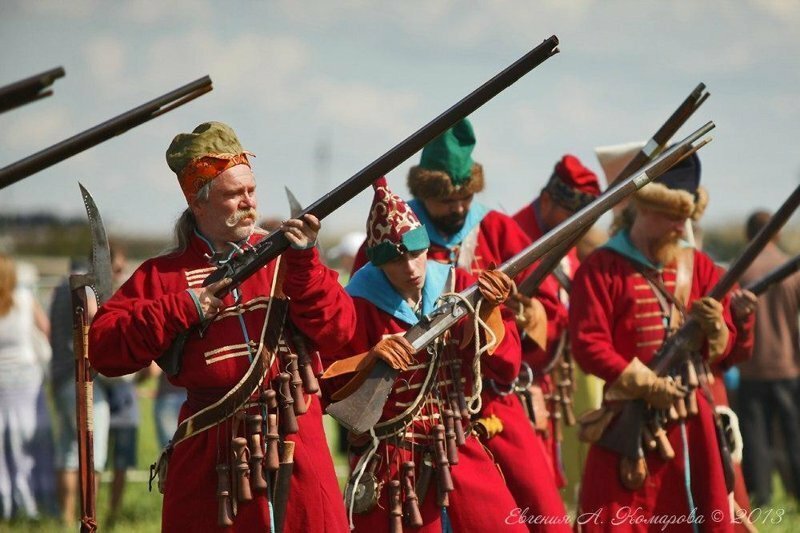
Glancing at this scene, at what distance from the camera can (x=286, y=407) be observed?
5.52 m

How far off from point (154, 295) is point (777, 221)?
3.66m

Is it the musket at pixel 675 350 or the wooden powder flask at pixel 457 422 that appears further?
the musket at pixel 675 350

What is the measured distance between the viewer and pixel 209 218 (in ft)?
18.6

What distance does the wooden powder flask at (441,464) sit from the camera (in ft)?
20.0

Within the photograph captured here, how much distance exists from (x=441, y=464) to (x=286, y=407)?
2.98ft

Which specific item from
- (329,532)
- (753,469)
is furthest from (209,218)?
(753,469)

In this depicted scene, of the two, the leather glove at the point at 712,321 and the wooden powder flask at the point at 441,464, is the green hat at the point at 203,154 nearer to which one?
the wooden powder flask at the point at 441,464

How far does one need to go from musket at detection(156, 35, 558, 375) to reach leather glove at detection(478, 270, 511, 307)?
72 cm

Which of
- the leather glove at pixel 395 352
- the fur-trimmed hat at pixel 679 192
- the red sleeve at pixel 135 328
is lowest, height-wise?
the leather glove at pixel 395 352

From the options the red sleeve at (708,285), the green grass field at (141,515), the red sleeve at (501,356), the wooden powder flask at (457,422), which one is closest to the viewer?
the wooden powder flask at (457,422)

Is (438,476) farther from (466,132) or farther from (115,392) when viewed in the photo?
(115,392)

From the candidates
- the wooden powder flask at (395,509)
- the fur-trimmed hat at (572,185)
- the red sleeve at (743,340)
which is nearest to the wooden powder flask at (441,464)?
the wooden powder flask at (395,509)

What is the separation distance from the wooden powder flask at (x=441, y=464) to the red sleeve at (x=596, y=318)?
1.62 meters

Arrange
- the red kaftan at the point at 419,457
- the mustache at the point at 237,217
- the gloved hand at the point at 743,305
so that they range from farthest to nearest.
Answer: the gloved hand at the point at 743,305, the red kaftan at the point at 419,457, the mustache at the point at 237,217
